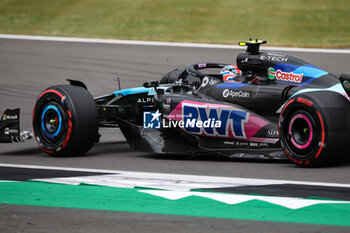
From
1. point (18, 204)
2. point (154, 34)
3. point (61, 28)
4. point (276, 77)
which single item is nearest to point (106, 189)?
point (18, 204)

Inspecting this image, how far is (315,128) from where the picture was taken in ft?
23.2

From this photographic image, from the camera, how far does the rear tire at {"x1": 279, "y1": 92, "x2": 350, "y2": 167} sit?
22.8 ft

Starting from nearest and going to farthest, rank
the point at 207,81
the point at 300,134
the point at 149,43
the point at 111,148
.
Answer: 1. the point at 300,134
2. the point at 207,81
3. the point at 111,148
4. the point at 149,43

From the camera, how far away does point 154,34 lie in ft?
76.1

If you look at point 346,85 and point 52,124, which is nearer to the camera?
point 346,85

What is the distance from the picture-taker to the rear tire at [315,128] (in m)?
6.96

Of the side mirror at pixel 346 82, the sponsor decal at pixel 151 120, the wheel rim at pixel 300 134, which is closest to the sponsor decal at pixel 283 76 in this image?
the wheel rim at pixel 300 134

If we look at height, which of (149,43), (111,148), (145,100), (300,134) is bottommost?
(111,148)

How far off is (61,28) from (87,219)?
19894 millimetres

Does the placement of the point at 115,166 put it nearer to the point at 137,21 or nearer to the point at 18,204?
the point at 18,204

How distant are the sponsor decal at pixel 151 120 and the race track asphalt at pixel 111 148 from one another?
15.2 inches

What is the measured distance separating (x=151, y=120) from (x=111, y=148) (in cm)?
112

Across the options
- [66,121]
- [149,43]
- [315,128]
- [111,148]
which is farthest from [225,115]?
[149,43]

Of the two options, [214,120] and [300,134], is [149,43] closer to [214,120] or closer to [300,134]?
[214,120]
